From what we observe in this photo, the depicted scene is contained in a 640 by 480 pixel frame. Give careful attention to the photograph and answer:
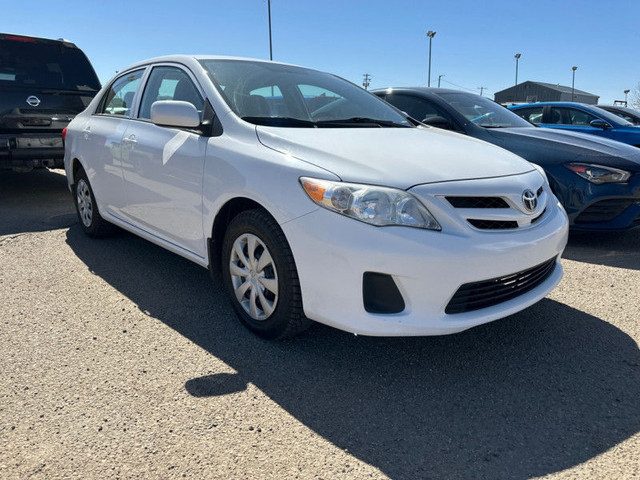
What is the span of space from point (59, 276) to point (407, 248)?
2834 millimetres

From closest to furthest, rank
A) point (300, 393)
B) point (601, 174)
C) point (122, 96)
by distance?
A: point (300, 393) < point (122, 96) < point (601, 174)

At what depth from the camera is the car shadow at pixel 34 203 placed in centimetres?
536

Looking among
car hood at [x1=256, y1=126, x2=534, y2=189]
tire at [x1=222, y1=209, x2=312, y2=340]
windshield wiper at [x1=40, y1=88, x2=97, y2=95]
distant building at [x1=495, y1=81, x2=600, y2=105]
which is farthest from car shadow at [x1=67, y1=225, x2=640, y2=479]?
distant building at [x1=495, y1=81, x2=600, y2=105]

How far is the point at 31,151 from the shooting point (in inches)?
238

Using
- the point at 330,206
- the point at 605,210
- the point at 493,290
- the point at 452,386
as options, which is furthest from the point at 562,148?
the point at 330,206

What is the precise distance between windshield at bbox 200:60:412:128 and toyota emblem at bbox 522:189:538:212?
111 cm

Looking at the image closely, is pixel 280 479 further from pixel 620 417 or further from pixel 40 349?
pixel 40 349

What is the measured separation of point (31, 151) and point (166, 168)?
371 cm

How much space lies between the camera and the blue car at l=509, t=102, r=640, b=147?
314 inches

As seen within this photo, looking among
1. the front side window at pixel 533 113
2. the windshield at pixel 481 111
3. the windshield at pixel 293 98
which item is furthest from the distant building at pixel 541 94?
the windshield at pixel 293 98

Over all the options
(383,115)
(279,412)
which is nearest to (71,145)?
(383,115)

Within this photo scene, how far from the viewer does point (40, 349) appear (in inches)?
108

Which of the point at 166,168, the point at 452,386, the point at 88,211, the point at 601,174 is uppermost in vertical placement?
the point at 166,168

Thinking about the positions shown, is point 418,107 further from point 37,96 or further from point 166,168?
point 37,96
